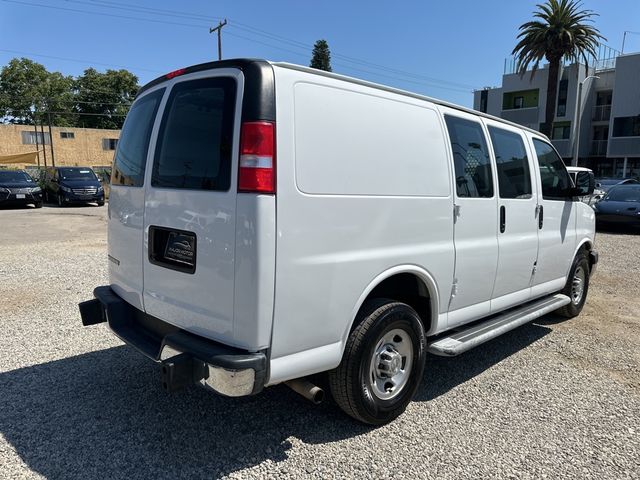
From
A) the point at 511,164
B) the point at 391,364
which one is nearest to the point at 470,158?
the point at 511,164

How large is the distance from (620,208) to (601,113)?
33.1 meters

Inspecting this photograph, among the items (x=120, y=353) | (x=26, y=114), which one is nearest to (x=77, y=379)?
(x=120, y=353)

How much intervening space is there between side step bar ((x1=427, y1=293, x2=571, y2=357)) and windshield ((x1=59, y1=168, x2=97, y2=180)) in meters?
21.3

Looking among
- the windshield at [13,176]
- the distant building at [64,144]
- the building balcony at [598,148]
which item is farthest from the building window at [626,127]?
the distant building at [64,144]

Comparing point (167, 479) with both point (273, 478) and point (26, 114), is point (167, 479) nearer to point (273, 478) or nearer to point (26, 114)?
point (273, 478)

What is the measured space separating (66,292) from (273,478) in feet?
16.5

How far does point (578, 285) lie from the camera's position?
610 cm

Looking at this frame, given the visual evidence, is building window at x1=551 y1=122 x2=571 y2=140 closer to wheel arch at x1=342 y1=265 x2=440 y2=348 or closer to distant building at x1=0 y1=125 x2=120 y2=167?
distant building at x1=0 y1=125 x2=120 y2=167

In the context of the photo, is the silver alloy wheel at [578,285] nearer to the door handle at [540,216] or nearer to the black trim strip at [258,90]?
the door handle at [540,216]

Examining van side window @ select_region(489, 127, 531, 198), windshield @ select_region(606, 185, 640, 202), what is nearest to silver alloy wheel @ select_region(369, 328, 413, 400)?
van side window @ select_region(489, 127, 531, 198)

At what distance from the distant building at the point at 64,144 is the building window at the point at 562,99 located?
41.8m

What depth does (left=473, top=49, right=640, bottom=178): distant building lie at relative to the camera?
122 ft

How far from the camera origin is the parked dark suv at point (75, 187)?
2105 cm

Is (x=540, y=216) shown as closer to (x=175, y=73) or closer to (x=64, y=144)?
(x=175, y=73)
